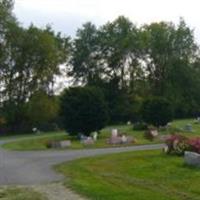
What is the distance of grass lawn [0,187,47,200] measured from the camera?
14312 millimetres

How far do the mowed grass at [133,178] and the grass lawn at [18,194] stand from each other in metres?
1.09

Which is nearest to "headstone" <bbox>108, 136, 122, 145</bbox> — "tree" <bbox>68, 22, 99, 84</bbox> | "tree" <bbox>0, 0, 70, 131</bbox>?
"tree" <bbox>0, 0, 70, 131</bbox>

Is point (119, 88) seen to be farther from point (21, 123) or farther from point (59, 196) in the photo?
point (59, 196)

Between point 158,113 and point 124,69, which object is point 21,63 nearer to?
point 124,69

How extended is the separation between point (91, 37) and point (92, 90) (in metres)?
47.7

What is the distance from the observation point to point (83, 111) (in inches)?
1726

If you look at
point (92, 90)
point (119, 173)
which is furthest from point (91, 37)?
point (119, 173)

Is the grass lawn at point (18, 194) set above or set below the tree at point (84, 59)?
below

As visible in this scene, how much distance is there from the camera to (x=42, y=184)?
17.0m

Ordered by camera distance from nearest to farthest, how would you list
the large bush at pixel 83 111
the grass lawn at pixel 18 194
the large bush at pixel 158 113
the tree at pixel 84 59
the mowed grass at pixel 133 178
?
the grass lawn at pixel 18 194 → the mowed grass at pixel 133 178 → the large bush at pixel 83 111 → the large bush at pixel 158 113 → the tree at pixel 84 59

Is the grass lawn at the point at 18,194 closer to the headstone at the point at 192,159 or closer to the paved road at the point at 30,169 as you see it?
the paved road at the point at 30,169

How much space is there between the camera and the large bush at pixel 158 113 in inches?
2029

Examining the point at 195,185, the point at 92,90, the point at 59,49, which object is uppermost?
the point at 59,49

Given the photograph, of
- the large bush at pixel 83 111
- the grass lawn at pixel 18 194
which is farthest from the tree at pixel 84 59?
the grass lawn at pixel 18 194
